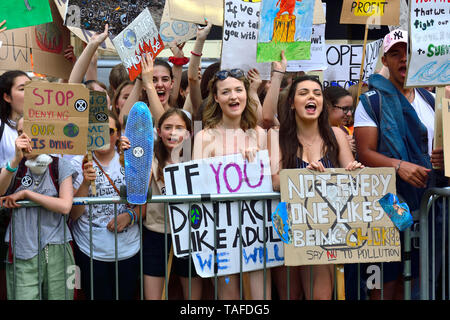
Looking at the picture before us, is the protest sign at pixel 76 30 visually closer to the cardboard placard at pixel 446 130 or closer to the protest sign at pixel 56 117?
the protest sign at pixel 56 117

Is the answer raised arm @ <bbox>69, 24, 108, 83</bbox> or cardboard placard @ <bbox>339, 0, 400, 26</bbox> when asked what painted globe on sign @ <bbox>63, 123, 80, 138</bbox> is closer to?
raised arm @ <bbox>69, 24, 108, 83</bbox>

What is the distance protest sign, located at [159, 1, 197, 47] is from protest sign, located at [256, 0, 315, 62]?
2.60 feet

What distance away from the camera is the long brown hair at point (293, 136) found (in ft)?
14.4

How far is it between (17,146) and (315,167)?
5.99 ft

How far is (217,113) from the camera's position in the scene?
Answer: 4.65m

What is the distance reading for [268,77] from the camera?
522cm

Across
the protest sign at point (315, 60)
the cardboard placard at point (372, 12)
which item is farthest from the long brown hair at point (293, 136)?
the cardboard placard at point (372, 12)

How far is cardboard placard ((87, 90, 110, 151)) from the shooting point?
4148 mm

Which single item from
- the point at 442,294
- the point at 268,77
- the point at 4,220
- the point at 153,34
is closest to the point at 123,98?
the point at 153,34

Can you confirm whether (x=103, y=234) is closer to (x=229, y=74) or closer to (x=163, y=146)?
(x=163, y=146)

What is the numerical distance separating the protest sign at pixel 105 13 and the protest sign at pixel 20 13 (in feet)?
0.83

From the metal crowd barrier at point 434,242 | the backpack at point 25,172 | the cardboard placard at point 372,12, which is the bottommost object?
the metal crowd barrier at point 434,242

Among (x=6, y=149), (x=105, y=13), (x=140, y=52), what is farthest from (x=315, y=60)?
(x=6, y=149)

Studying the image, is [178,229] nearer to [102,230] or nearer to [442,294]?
[102,230]
